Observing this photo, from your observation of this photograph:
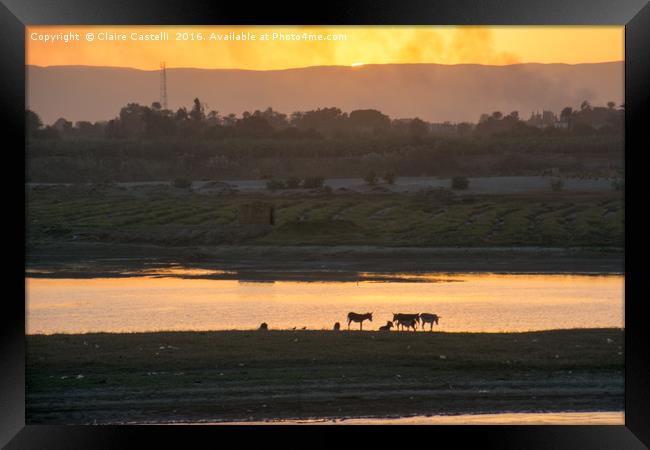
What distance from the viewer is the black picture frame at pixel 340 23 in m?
9.95

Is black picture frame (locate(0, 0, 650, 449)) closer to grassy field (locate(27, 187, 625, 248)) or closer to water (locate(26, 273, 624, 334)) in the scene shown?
water (locate(26, 273, 624, 334))

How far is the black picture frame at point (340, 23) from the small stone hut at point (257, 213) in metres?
14.5

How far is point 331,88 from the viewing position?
77.9 ft

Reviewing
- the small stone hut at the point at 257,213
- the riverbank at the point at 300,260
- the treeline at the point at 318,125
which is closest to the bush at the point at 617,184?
the treeline at the point at 318,125

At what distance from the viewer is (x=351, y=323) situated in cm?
1675

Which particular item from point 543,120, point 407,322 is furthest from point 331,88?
point 407,322

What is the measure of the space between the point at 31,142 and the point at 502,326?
13.2 metres

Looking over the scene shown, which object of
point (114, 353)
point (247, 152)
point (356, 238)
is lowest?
point (114, 353)

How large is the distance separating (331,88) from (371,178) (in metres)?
2.77

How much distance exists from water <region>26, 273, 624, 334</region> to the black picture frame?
19.8 ft

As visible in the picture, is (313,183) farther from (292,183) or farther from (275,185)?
(275,185)

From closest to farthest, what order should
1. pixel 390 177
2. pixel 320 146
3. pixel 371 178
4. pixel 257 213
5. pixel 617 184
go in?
pixel 617 184 → pixel 257 213 → pixel 371 178 → pixel 390 177 → pixel 320 146

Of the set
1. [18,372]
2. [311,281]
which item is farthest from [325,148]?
[18,372]

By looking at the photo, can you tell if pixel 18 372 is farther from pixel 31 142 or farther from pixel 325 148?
pixel 325 148
